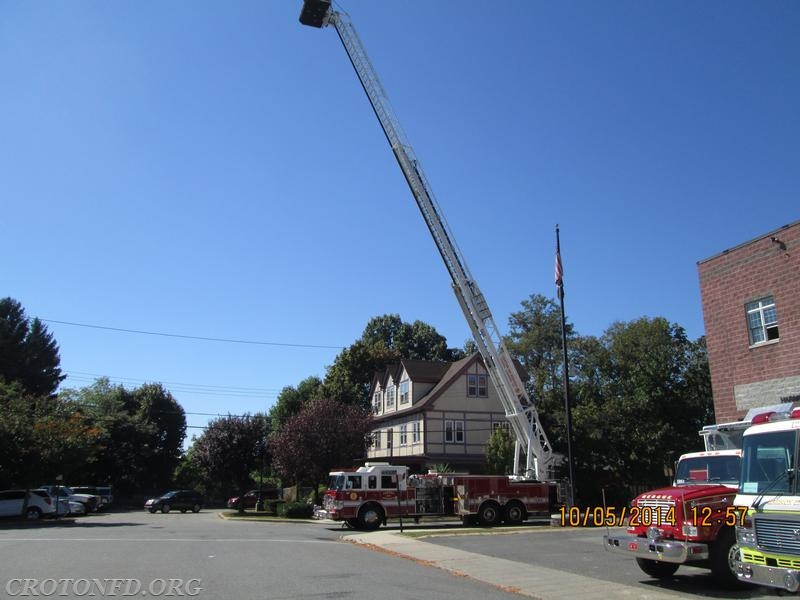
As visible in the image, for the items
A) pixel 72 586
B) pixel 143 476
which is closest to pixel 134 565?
pixel 72 586

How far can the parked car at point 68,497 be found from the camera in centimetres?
3484

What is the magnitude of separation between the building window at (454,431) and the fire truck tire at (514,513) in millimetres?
16522

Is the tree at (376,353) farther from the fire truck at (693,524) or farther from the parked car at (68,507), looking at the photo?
the fire truck at (693,524)

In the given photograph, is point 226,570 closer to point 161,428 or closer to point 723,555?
point 723,555

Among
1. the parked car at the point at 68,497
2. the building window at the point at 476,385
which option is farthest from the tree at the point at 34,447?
the building window at the point at 476,385

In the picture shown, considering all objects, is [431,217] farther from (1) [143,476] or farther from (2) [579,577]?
(1) [143,476]

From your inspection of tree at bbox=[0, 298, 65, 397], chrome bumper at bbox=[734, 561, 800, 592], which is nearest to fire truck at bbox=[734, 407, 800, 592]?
chrome bumper at bbox=[734, 561, 800, 592]

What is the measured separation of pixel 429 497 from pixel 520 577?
49.8 ft

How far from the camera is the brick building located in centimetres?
2083

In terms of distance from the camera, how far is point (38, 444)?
31719 millimetres

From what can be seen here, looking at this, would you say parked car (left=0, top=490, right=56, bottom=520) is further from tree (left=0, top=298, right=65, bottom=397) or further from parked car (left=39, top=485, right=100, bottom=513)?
tree (left=0, top=298, right=65, bottom=397)

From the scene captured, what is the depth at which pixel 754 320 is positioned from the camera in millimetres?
22359

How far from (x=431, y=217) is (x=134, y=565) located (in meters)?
16.7

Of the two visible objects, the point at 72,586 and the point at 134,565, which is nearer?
the point at 72,586
